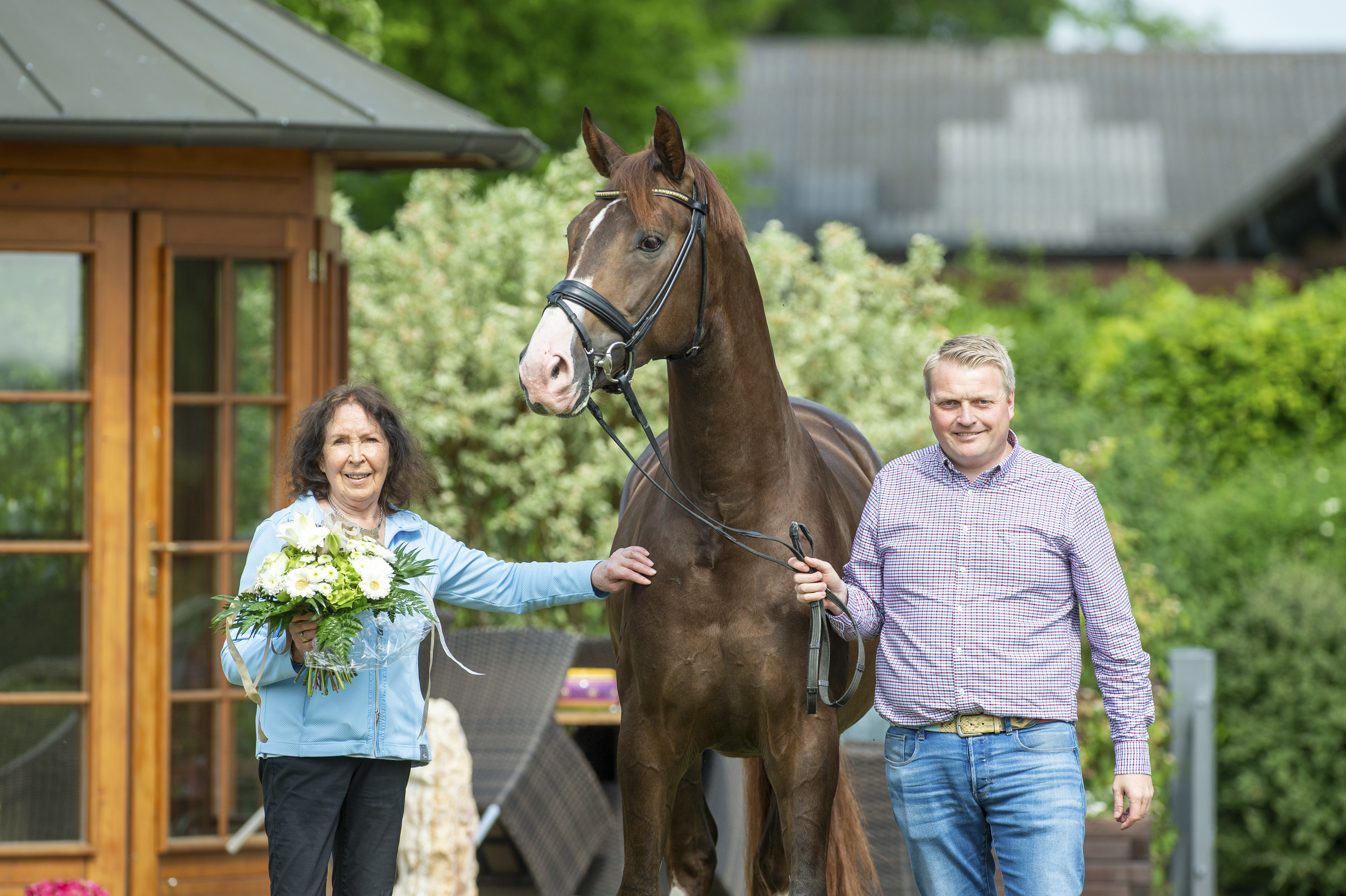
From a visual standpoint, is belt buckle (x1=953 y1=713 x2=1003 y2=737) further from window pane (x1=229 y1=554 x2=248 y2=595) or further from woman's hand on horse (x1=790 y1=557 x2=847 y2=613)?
window pane (x1=229 y1=554 x2=248 y2=595)

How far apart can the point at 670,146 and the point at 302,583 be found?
1.22m

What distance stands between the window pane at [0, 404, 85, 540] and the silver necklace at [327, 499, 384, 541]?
2132mm

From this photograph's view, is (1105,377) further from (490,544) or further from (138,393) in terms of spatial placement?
(138,393)

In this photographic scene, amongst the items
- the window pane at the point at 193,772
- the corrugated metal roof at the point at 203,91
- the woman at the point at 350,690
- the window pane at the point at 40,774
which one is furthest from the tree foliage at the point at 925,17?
the woman at the point at 350,690

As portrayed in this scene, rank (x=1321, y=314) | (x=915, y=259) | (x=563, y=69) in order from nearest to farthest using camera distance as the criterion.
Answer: (x=915, y=259), (x=1321, y=314), (x=563, y=69)

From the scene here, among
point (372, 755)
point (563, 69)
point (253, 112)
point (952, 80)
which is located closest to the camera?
point (372, 755)

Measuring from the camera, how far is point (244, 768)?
522cm

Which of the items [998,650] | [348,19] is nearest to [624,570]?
[998,650]

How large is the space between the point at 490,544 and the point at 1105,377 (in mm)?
4873

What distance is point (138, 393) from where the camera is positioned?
498 cm

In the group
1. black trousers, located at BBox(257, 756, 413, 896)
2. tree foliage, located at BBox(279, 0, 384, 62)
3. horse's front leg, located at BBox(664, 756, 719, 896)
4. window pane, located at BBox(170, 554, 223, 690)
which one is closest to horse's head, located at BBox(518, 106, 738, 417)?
black trousers, located at BBox(257, 756, 413, 896)

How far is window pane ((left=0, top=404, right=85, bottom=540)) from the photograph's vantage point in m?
4.99

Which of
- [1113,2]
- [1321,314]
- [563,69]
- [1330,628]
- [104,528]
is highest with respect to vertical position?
[1113,2]

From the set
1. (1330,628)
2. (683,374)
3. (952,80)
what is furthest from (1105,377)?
(952,80)
